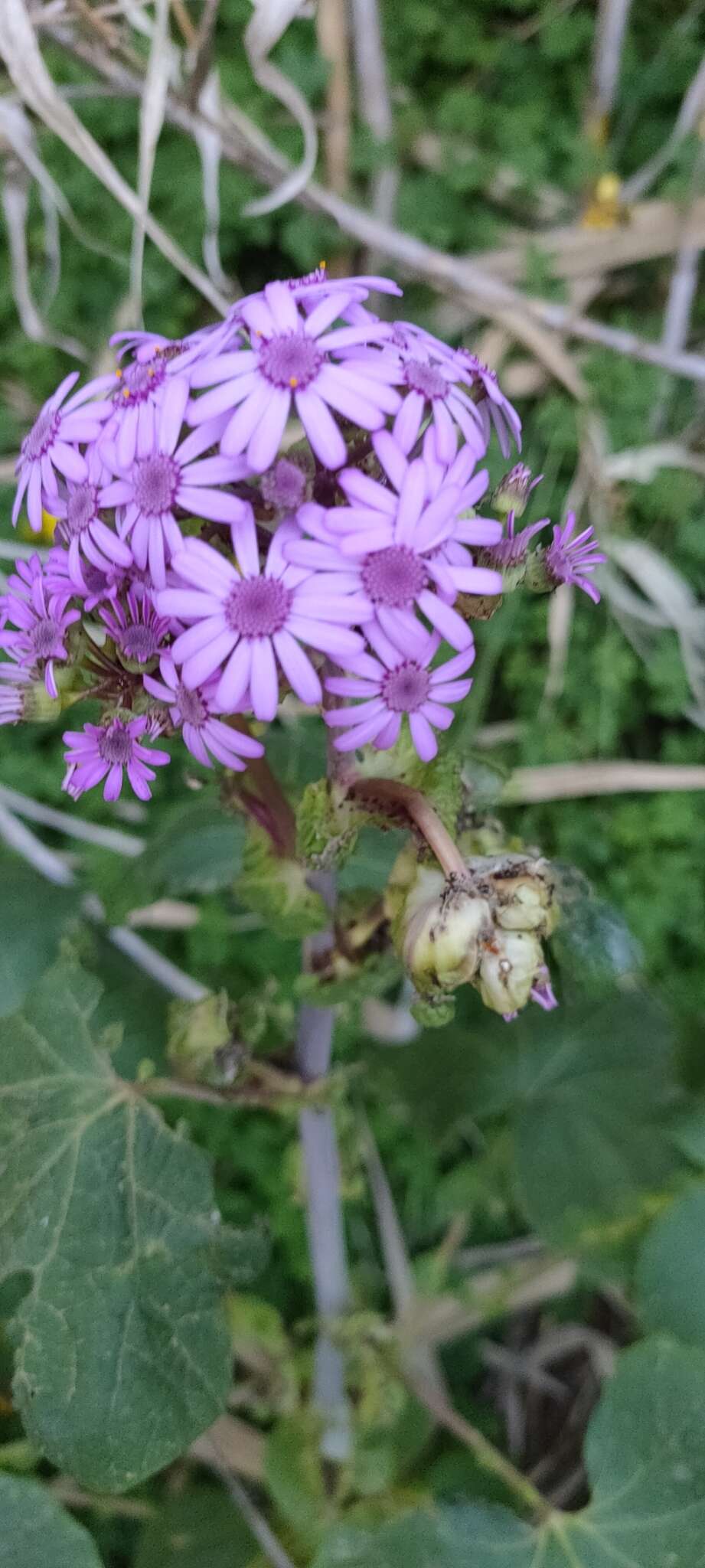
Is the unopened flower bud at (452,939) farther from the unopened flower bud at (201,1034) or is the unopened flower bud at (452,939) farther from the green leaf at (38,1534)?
the green leaf at (38,1534)

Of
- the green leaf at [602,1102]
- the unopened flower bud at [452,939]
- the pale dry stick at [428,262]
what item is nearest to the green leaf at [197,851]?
the green leaf at [602,1102]

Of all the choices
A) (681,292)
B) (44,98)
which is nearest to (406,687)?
(44,98)

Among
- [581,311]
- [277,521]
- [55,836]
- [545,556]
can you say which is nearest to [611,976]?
[545,556]

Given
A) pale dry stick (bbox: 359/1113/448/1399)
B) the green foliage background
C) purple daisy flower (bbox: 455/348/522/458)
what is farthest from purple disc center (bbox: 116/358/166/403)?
pale dry stick (bbox: 359/1113/448/1399)

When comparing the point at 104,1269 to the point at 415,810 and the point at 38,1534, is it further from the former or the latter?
the point at 415,810

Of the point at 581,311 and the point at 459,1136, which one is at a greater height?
the point at 581,311

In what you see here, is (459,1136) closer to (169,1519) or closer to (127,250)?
(169,1519)
